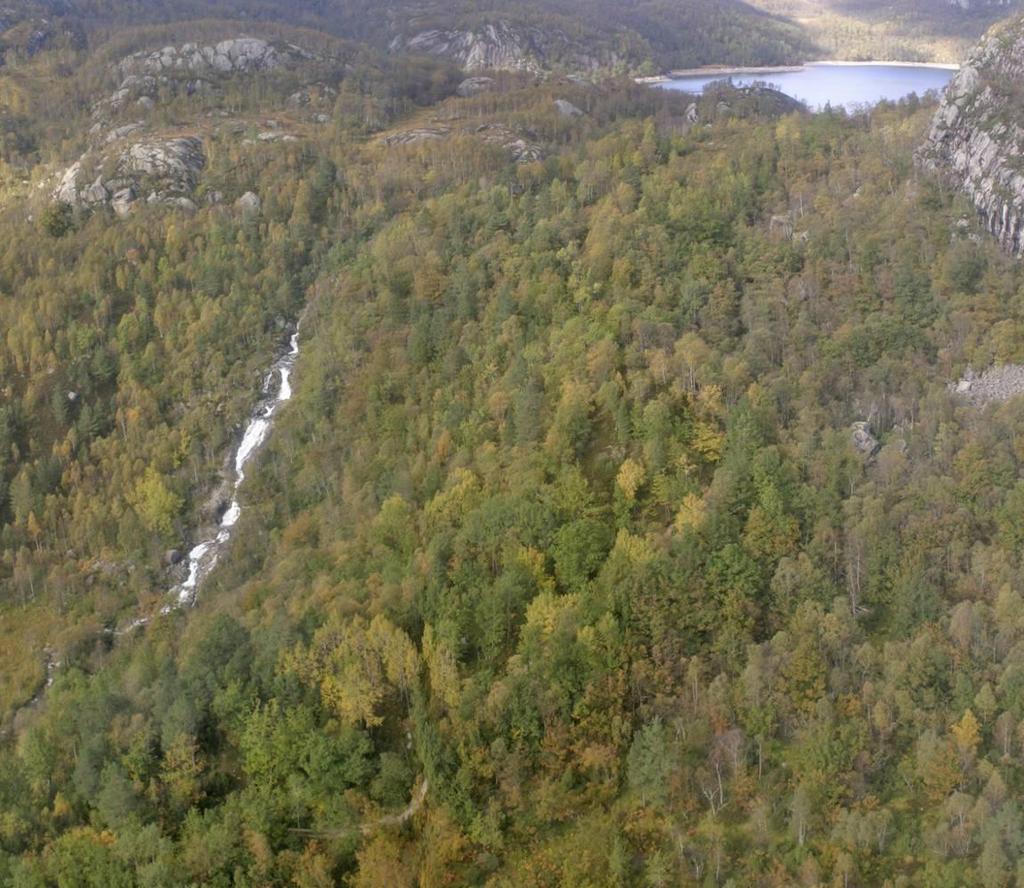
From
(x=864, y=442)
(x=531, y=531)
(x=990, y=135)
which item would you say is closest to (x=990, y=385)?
(x=864, y=442)

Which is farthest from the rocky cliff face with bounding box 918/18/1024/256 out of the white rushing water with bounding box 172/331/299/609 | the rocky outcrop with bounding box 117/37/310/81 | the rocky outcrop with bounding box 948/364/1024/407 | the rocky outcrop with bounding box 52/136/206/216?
the rocky outcrop with bounding box 117/37/310/81

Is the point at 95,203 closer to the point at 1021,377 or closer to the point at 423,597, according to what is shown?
the point at 423,597

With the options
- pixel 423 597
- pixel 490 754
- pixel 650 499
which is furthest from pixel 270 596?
pixel 650 499

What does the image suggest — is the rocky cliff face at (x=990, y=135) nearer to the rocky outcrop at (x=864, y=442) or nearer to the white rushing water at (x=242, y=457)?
the rocky outcrop at (x=864, y=442)

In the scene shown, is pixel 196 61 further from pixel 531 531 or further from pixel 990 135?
pixel 531 531

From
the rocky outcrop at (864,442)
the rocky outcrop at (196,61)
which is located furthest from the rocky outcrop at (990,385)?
the rocky outcrop at (196,61)

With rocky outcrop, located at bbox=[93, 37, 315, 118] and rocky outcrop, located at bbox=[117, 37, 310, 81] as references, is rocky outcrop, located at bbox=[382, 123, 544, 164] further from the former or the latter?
rocky outcrop, located at bbox=[117, 37, 310, 81]
